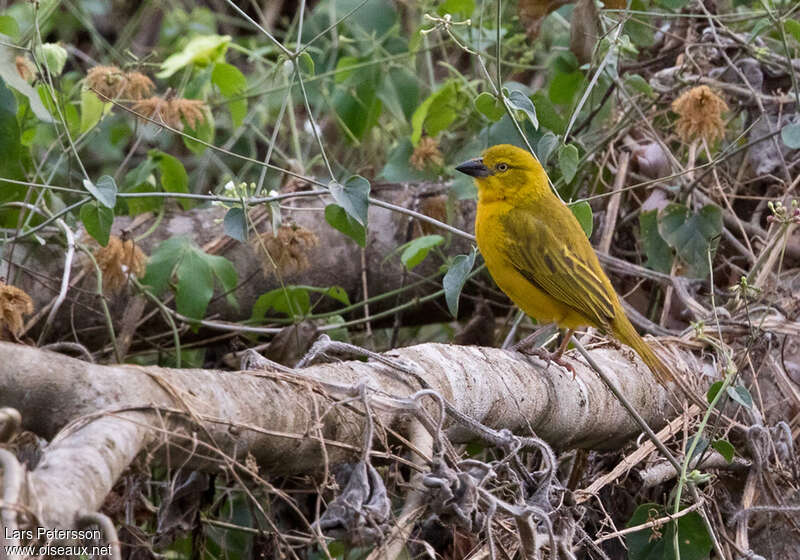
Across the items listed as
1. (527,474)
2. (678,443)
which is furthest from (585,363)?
(527,474)

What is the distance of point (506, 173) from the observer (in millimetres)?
4031

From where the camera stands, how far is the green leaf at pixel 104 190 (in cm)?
286

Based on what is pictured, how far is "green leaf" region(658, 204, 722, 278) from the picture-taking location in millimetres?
3951

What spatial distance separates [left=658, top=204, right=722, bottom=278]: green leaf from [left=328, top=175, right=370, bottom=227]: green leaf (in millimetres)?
1567

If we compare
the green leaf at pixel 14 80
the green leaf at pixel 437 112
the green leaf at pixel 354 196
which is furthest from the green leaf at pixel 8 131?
the green leaf at pixel 437 112

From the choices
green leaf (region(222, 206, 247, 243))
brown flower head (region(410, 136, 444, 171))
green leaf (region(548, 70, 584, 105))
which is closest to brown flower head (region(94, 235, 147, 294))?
green leaf (region(222, 206, 247, 243))

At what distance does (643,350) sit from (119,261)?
201 centimetres

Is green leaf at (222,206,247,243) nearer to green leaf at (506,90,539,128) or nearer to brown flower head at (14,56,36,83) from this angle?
green leaf at (506,90,539,128)

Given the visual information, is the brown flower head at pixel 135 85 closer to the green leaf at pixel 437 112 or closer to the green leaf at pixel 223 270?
the green leaf at pixel 223 270

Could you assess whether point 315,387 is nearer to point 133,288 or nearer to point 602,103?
point 133,288

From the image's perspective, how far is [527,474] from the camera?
2.38m

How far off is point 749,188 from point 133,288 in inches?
110

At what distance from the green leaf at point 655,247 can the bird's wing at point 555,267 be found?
48cm

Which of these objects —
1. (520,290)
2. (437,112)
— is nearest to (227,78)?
(437,112)
